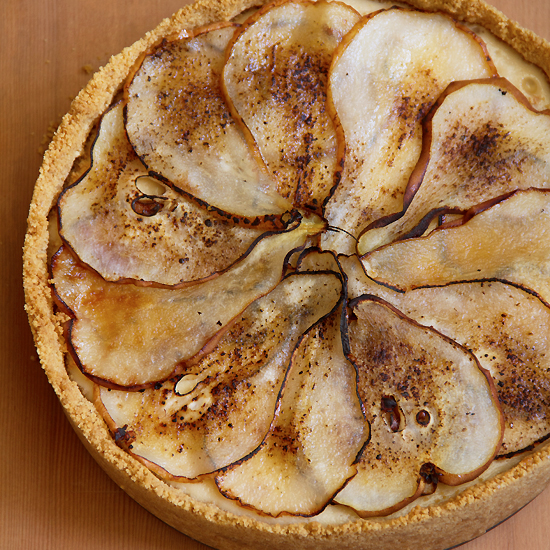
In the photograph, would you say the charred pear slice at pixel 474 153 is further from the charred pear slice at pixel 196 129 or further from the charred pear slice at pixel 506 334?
the charred pear slice at pixel 196 129

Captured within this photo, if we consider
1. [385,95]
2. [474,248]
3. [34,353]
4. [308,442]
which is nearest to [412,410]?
[308,442]

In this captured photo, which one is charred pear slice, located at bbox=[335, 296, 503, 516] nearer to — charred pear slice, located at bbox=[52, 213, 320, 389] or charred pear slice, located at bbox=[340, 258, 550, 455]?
charred pear slice, located at bbox=[340, 258, 550, 455]

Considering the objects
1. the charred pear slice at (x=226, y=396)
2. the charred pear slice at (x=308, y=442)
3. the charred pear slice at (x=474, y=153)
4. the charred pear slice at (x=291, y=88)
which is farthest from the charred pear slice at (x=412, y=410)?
the charred pear slice at (x=291, y=88)

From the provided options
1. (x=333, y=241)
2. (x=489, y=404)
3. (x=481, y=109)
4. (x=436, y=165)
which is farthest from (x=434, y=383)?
(x=481, y=109)

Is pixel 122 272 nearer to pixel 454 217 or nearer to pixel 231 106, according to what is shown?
pixel 231 106

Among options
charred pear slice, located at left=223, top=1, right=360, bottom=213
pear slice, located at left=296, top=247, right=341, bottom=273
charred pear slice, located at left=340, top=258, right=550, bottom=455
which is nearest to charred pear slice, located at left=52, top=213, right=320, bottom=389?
pear slice, located at left=296, top=247, right=341, bottom=273

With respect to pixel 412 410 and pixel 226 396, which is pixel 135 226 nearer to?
pixel 226 396
